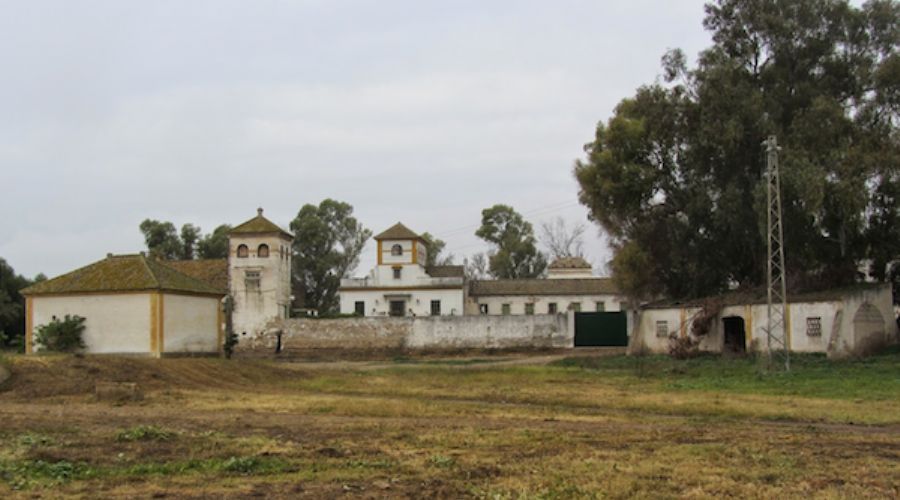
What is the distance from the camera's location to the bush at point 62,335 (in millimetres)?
29984

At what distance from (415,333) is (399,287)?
9461 mm

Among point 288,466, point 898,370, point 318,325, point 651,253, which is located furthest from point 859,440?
point 318,325

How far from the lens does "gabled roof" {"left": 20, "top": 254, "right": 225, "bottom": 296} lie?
30.7 meters

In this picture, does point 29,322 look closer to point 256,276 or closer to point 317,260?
point 256,276

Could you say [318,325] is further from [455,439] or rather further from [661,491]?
[661,491]

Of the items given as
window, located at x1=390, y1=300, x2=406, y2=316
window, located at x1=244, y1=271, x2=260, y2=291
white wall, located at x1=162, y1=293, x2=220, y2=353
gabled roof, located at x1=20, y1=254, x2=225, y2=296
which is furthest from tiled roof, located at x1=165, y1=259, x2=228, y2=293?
gabled roof, located at x1=20, y1=254, x2=225, y2=296

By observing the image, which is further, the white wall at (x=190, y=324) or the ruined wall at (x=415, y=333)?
the ruined wall at (x=415, y=333)

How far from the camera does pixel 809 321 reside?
104 ft

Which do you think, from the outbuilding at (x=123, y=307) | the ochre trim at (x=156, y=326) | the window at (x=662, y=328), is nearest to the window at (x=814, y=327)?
the window at (x=662, y=328)

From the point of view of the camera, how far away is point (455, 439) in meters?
12.9

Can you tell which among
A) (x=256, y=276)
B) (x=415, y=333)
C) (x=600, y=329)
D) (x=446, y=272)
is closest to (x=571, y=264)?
(x=446, y=272)

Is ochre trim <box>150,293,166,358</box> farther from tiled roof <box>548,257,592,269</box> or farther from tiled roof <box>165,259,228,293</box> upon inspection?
tiled roof <box>548,257,592,269</box>

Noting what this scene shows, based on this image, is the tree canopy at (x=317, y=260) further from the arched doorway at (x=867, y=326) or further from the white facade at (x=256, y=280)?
the arched doorway at (x=867, y=326)

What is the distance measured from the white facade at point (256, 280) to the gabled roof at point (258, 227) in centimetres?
19
